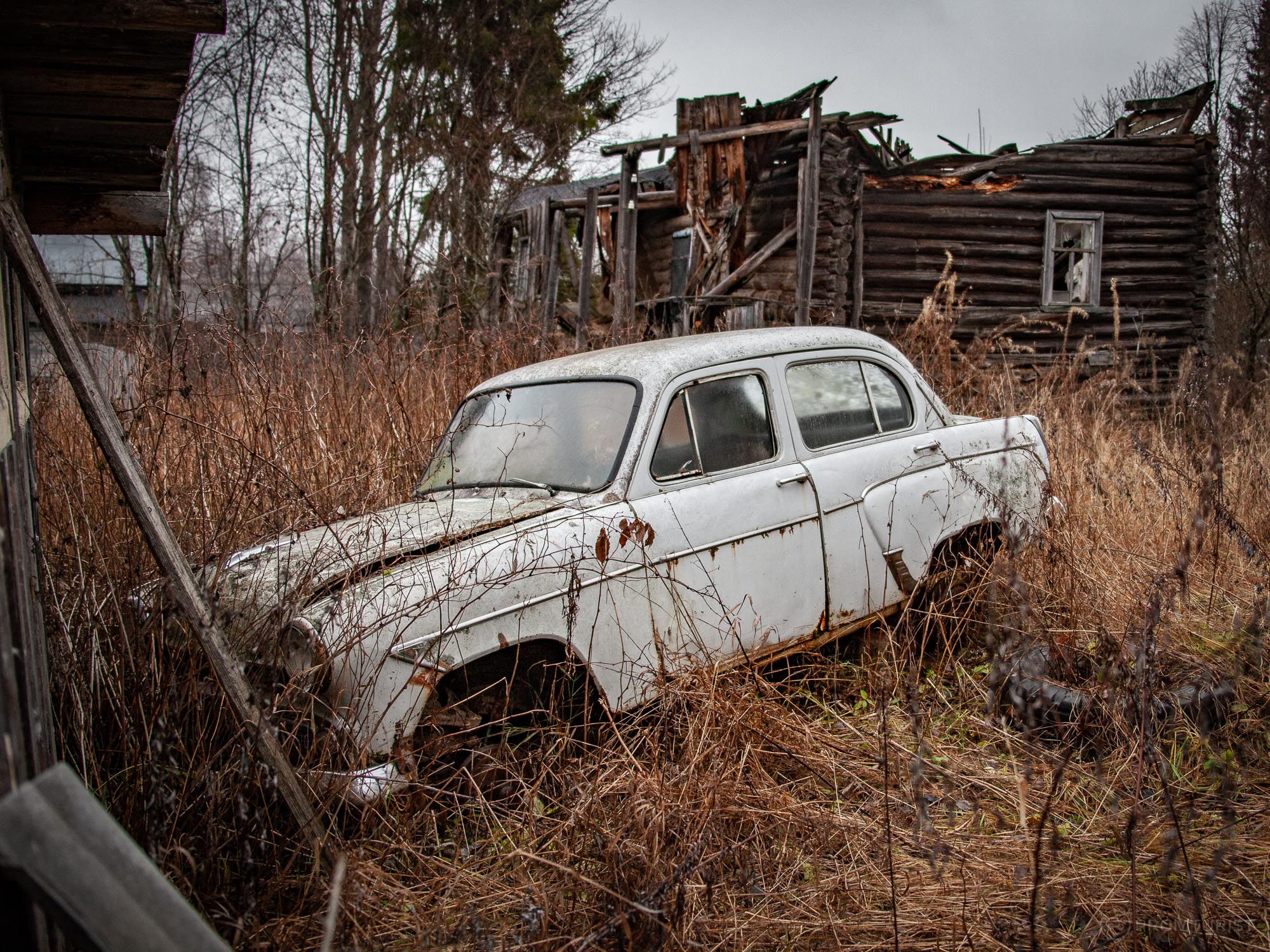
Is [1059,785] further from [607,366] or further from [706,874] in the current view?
[607,366]

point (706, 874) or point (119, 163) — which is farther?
point (119, 163)

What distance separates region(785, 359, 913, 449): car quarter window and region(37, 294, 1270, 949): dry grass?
0.91 metres

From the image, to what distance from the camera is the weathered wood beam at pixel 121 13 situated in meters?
2.08

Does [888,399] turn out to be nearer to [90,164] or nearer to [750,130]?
[90,164]

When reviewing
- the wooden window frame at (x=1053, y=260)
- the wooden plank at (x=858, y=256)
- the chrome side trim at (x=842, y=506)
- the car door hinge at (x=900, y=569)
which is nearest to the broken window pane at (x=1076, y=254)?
the wooden window frame at (x=1053, y=260)

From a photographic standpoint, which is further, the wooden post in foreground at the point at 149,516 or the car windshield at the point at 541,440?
the car windshield at the point at 541,440

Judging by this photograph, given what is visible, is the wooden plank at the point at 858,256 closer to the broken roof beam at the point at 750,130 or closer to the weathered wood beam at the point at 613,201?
the broken roof beam at the point at 750,130

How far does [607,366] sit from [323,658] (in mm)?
1801

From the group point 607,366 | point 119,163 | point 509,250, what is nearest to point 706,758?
point 607,366

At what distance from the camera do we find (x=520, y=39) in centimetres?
1706

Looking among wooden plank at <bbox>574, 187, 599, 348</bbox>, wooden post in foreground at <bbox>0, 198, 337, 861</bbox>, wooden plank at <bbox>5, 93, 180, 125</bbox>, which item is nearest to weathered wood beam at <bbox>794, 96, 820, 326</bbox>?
wooden plank at <bbox>574, 187, 599, 348</bbox>

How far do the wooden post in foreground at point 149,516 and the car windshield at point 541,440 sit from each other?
1205 millimetres

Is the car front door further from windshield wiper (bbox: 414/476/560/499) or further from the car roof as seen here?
windshield wiper (bbox: 414/476/560/499)

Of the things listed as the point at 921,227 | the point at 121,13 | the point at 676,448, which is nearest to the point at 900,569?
the point at 676,448
